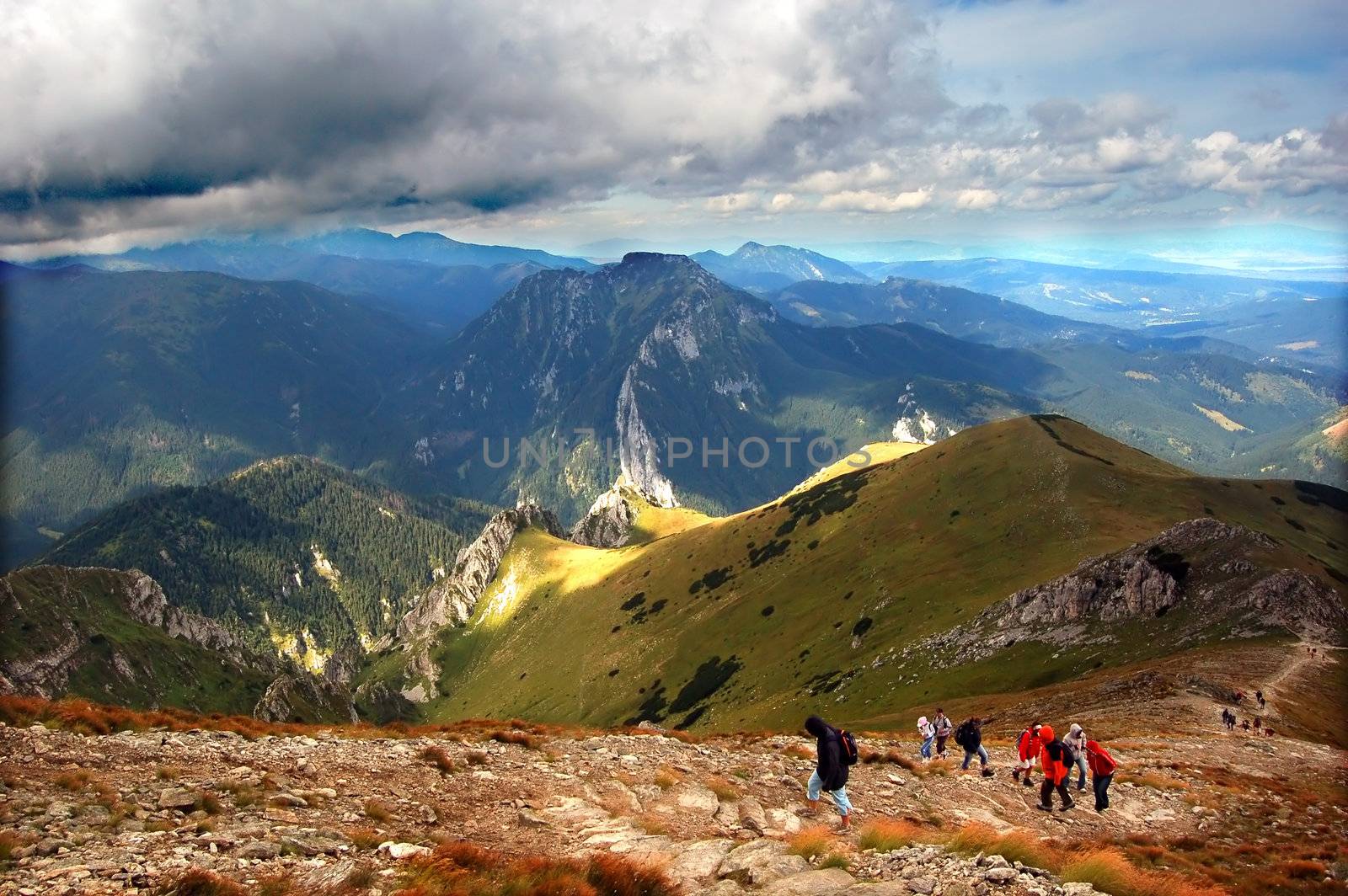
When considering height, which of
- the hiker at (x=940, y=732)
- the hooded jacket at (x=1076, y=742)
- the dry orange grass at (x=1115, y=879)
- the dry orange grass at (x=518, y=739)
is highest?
the dry orange grass at (x=1115, y=879)

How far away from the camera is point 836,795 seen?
66.7 ft

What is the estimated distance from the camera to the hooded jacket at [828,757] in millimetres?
20422

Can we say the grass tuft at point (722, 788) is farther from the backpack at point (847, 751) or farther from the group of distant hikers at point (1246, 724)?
the group of distant hikers at point (1246, 724)

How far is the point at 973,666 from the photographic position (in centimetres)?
7269

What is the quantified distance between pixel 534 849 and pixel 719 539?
177 m

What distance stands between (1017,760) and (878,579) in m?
79.9

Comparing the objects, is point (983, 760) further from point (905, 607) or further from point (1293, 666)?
point (905, 607)

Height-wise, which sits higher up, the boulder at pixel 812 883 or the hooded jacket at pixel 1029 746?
the boulder at pixel 812 883

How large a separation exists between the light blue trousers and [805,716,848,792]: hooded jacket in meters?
0.17

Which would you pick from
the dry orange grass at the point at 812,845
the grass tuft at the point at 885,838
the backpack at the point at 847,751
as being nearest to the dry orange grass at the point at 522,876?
the dry orange grass at the point at 812,845

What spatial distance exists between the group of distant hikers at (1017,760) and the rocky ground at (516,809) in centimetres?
81

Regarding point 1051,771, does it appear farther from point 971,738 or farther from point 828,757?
point 828,757

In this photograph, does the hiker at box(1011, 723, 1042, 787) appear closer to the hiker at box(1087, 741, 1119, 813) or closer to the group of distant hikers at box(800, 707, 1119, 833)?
the group of distant hikers at box(800, 707, 1119, 833)

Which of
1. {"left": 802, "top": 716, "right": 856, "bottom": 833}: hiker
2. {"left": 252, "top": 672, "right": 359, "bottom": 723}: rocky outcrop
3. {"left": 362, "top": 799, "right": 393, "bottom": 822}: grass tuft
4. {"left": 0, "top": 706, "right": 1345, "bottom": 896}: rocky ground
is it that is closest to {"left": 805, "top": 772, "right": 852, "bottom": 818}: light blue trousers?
{"left": 802, "top": 716, "right": 856, "bottom": 833}: hiker
